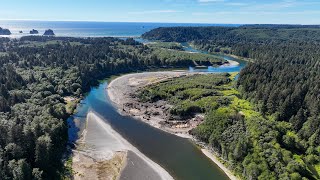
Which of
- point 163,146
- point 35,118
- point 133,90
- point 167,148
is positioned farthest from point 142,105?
point 35,118

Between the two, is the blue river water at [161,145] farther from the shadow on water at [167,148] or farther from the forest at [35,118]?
the forest at [35,118]

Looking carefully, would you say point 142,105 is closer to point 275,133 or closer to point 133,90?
point 133,90

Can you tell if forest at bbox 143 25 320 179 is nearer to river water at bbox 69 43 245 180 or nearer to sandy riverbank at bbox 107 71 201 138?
river water at bbox 69 43 245 180

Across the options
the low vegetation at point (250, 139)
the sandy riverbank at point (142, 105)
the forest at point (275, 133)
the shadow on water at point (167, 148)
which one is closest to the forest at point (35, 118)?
the sandy riverbank at point (142, 105)

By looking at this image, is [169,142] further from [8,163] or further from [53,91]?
[53,91]

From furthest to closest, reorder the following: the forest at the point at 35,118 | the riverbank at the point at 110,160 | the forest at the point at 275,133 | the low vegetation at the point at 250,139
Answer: the riverbank at the point at 110,160 → the forest at the point at 275,133 → the low vegetation at the point at 250,139 → the forest at the point at 35,118

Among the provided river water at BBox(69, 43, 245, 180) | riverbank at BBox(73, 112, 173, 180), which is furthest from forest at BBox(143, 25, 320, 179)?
riverbank at BBox(73, 112, 173, 180)
